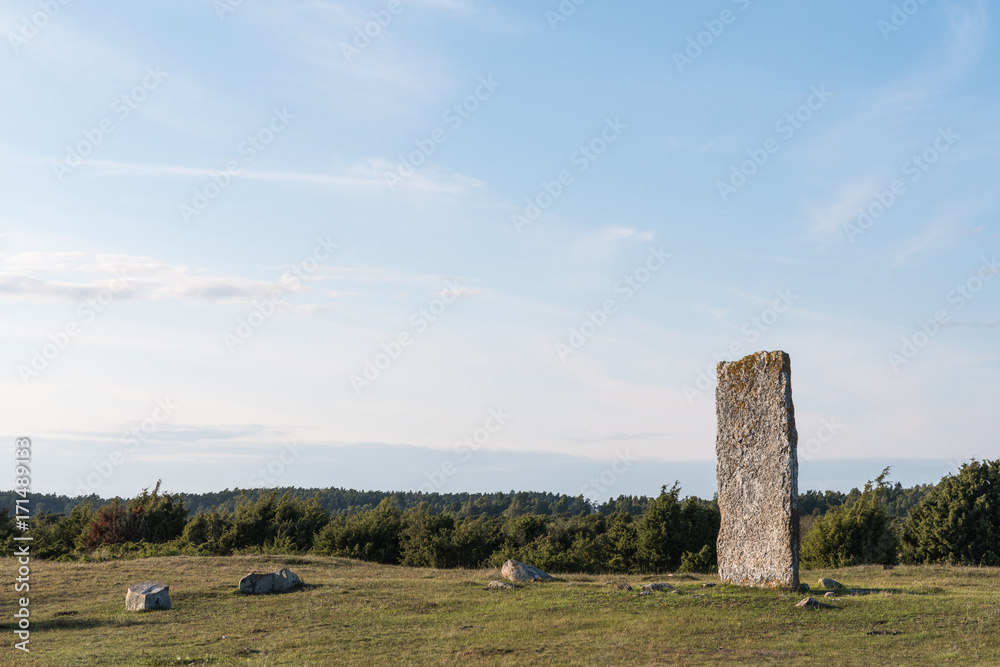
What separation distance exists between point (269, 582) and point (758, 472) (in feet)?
42.0

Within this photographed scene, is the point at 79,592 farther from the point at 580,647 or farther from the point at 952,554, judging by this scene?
the point at 952,554

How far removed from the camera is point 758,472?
19109 millimetres

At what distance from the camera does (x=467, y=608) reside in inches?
712

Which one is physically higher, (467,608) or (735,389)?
(735,389)

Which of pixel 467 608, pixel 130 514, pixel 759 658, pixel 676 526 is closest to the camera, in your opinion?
pixel 759 658

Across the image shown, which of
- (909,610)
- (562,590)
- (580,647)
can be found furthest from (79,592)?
(909,610)

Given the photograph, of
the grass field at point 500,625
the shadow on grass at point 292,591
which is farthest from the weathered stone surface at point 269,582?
the grass field at point 500,625

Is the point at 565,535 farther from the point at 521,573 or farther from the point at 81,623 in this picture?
the point at 81,623

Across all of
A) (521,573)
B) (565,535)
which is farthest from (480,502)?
(521,573)

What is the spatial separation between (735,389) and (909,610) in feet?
19.9

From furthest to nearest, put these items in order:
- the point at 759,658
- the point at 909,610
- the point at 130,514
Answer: the point at 130,514, the point at 909,610, the point at 759,658

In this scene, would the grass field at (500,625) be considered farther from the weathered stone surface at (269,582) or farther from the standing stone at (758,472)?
the standing stone at (758,472)

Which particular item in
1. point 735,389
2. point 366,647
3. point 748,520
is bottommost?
point 366,647

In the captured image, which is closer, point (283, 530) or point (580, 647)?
point (580, 647)
